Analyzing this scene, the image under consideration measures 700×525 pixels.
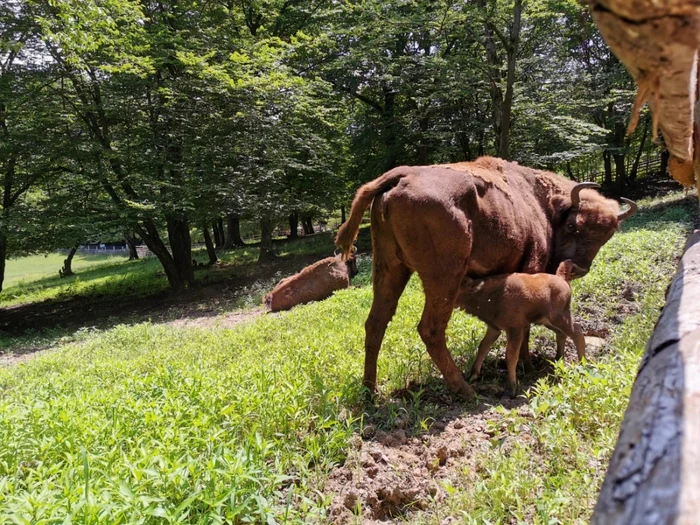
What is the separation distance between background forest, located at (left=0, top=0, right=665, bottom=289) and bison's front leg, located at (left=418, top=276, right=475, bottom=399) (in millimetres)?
9191

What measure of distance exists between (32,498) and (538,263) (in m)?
4.45

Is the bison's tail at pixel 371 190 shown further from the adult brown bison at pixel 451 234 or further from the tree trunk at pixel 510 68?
the tree trunk at pixel 510 68

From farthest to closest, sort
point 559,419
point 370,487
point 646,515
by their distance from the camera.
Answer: point 559,419 → point 370,487 → point 646,515

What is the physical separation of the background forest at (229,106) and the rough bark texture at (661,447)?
1124 centimetres

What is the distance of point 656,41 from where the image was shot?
1.09 m

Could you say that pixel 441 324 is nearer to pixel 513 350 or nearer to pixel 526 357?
pixel 513 350

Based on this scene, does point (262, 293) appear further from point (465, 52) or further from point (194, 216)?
point (465, 52)

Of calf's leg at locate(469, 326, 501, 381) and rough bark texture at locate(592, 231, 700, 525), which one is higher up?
rough bark texture at locate(592, 231, 700, 525)

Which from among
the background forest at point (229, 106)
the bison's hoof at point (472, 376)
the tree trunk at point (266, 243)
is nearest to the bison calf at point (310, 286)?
the background forest at point (229, 106)

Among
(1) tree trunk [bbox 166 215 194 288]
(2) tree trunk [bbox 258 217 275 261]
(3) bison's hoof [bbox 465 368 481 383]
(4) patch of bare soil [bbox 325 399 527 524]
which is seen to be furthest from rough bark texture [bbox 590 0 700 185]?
(2) tree trunk [bbox 258 217 275 261]

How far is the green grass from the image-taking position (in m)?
2.10

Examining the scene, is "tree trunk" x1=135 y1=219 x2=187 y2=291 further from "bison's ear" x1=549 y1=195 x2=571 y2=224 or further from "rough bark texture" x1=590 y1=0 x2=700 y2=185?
"rough bark texture" x1=590 y1=0 x2=700 y2=185

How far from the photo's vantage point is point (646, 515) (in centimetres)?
82

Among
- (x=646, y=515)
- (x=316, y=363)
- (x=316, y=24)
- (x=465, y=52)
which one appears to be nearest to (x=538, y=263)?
(x=316, y=363)
